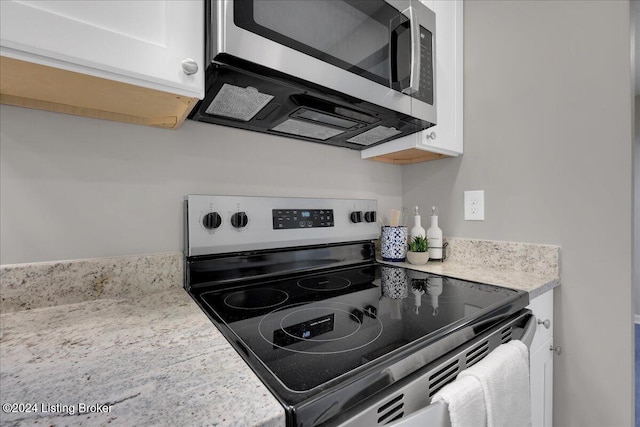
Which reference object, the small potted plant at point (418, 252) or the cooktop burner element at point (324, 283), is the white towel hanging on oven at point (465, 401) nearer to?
the cooktop burner element at point (324, 283)

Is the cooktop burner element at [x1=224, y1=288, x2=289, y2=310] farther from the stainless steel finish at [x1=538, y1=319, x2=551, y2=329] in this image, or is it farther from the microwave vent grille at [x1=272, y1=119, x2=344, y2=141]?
the stainless steel finish at [x1=538, y1=319, x2=551, y2=329]

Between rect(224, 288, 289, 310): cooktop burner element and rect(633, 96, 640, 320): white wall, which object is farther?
rect(633, 96, 640, 320): white wall

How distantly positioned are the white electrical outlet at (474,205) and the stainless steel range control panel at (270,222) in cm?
41

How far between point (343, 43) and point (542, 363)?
48.4 inches

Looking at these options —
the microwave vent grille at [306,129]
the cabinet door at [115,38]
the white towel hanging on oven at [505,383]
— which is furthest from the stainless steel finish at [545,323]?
the cabinet door at [115,38]

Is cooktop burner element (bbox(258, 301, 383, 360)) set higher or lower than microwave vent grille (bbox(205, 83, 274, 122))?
lower

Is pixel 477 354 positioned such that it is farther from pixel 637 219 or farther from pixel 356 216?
pixel 637 219

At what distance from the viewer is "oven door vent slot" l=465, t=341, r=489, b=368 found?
64 cm

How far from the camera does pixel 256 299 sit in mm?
843

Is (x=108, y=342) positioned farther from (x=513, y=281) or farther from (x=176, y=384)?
(x=513, y=281)

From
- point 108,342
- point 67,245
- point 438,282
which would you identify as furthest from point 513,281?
point 67,245

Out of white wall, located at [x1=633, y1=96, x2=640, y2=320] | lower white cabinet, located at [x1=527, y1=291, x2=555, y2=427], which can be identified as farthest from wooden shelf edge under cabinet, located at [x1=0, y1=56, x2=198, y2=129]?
white wall, located at [x1=633, y1=96, x2=640, y2=320]

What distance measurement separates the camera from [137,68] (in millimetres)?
587

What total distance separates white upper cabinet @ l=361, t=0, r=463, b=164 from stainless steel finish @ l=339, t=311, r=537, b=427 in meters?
0.76
